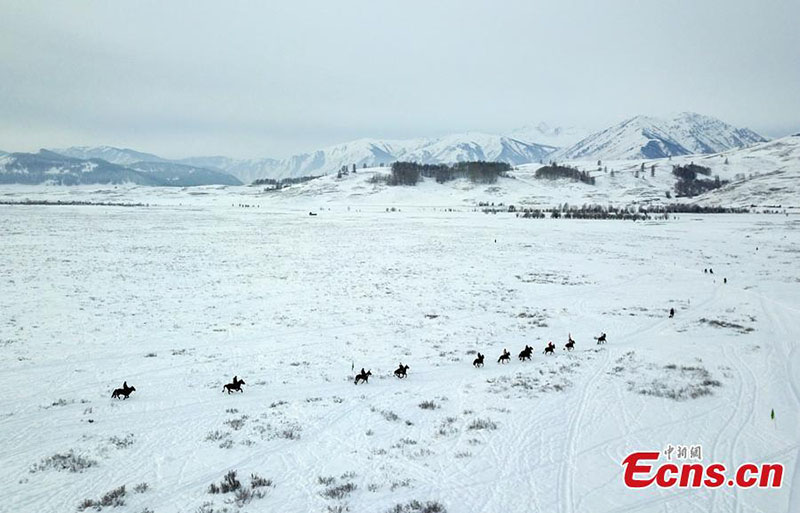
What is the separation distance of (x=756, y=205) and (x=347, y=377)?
179 metres

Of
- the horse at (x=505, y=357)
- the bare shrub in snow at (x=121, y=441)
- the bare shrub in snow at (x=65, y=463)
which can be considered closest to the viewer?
the bare shrub in snow at (x=65, y=463)

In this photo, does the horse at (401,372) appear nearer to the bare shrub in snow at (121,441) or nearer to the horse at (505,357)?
the horse at (505,357)

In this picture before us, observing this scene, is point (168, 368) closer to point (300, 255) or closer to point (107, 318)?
point (107, 318)

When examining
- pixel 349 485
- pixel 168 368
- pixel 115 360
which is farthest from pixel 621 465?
pixel 115 360

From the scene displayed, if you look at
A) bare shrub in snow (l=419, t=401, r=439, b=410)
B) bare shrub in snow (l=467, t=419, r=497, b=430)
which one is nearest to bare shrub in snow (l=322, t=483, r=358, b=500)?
bare shrub in snow (l=467, t=419, r=497, b=430)

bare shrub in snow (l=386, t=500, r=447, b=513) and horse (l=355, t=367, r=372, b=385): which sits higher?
bare shrub in snow (l=386, t=500, r=447, b=513)

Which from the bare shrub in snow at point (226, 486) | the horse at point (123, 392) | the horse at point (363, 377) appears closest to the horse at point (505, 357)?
the horse at point (363, 377)

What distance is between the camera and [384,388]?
15453 mm

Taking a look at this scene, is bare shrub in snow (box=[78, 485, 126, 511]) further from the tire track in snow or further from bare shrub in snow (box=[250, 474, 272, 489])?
the tire track in snow

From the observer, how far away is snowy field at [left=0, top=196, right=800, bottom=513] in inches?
374

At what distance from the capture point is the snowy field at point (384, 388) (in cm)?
949

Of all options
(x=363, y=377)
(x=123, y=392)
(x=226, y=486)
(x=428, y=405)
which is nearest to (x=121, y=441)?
(x=123, y=392)

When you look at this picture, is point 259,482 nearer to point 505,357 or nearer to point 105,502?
point 105,502

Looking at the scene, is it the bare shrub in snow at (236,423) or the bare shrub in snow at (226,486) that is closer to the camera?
the bare shrub in snow at (226,486)
